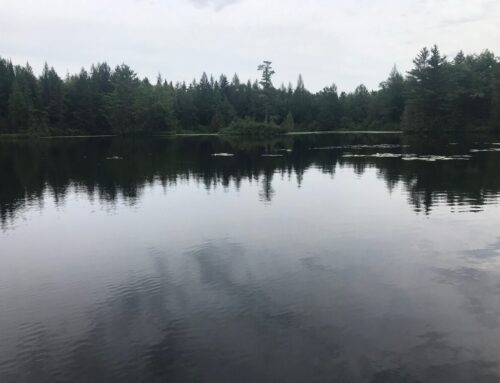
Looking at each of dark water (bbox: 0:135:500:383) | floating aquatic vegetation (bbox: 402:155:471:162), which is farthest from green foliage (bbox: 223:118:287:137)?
dark water (bbox: 0:135:500:383)

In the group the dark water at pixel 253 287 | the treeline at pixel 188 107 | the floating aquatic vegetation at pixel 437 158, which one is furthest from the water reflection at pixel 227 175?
the treeline at pixel 188 107

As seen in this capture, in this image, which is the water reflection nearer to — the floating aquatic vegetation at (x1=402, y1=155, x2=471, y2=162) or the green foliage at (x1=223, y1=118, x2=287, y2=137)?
the floating aquatic vegetation at (x1=402, y1=155, x2=471, y2=162)

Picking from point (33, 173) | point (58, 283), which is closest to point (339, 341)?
point (58, 283)

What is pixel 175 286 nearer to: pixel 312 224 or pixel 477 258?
pixel 312 224

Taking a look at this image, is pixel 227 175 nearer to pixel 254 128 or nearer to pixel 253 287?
pixel 253 287

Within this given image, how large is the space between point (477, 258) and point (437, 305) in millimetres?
6804

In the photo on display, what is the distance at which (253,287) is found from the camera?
754 inches

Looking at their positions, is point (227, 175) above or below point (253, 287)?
above

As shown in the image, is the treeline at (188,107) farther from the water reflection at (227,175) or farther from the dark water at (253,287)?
the dark water at (253,287)

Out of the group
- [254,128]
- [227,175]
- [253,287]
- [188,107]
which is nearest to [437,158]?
[227,175]

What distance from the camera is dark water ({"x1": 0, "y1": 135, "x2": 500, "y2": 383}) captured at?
44.5ft

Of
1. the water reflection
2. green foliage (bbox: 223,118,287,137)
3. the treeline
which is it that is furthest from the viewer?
green foliage (bbox: 223,118,287,137)

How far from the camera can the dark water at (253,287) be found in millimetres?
13562

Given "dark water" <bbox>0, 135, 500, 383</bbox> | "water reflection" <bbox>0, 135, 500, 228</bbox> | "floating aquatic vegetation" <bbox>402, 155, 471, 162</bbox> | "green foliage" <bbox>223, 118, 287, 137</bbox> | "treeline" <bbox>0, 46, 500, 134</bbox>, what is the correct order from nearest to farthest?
"dark water" <bbox>0, 135, 500, 383</bbox>, "water reflection" <bbox>0, 135, 500, 228</bbox>, "floating aquatic vegetation" <bbox>402, 155, 471, 162</bbox>, "treeline" <bbox>0, 46, 500, 134</bbox>, "green foliage" <bbox>223, 118, 287, 137</bbox>
